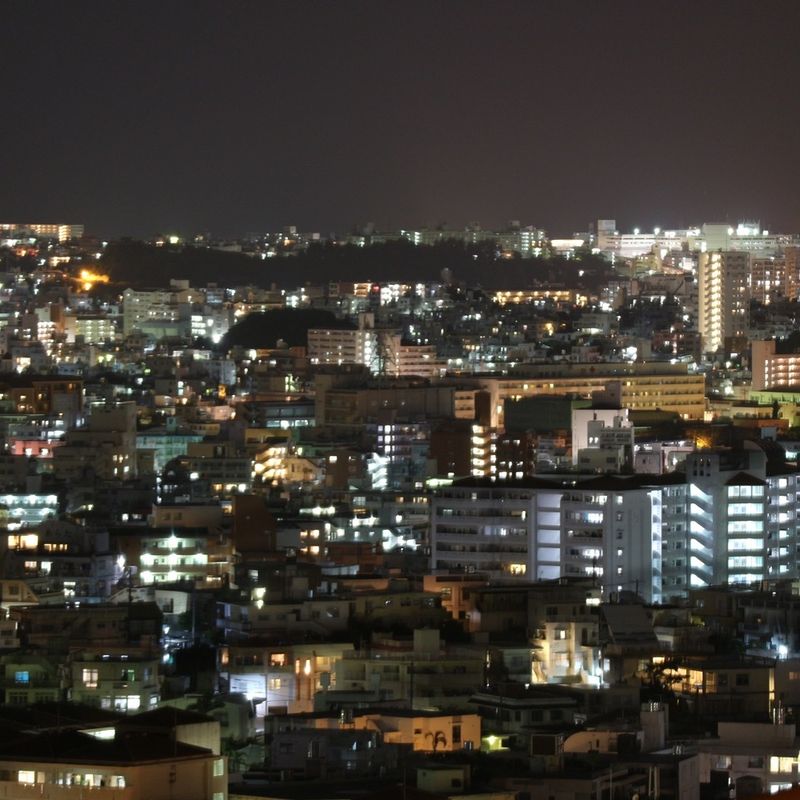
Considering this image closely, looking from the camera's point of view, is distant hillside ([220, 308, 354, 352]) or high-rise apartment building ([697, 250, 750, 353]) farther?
high-rise apartment building ([697, 250, 750, 353])

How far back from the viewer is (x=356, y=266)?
66812 millimetres

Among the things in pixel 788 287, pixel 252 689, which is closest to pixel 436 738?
pixel 252 689

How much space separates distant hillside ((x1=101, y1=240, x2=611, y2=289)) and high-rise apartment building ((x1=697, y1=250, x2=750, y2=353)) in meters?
12.1

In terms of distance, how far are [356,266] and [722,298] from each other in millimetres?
16833

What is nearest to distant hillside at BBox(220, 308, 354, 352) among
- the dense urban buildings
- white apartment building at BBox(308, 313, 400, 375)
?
white apartment building at BBox(308, 313, 400, 375)

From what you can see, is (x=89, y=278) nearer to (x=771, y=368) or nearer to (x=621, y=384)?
(x=771, y=368)

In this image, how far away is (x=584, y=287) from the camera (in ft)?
212

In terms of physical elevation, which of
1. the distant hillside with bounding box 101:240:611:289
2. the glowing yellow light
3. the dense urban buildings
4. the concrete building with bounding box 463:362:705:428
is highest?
the distant hillside with bounding box 101:240:611:289

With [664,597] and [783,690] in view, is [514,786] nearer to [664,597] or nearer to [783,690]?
[783,690]

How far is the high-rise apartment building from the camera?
50.3 m

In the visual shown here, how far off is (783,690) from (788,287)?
48.9 m

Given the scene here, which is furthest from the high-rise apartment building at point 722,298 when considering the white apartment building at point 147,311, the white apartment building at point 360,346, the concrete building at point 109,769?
the concrete building at point 109,769

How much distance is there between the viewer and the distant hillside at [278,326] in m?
48.7

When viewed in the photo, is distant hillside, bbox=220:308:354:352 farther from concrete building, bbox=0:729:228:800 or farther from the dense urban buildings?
concrete building, bbox=0:729:228:800
